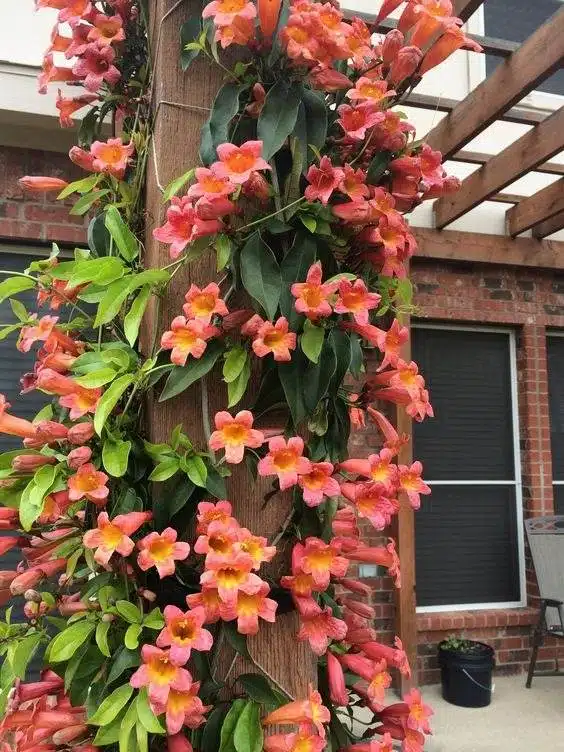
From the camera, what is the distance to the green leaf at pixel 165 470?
0.85 meters

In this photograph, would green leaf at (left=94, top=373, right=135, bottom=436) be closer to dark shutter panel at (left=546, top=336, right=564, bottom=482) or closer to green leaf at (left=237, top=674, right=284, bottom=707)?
green leaf at (left=237, top=674, right=284, bottom=707)

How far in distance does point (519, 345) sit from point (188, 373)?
3432mm

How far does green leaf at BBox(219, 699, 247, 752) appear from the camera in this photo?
2.71ft

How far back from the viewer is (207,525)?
2.68 ft

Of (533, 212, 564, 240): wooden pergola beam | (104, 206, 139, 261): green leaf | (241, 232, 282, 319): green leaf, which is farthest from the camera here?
(533, 212, 564, 240): wooden pergola beam

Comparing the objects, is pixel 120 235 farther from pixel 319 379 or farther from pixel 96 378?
pixel 319 379

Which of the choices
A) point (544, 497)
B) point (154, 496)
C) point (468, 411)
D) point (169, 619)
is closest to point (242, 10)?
point (154, 496)

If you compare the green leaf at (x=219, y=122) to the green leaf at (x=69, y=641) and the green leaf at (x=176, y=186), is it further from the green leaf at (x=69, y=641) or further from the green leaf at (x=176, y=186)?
the green leaf at (x=69, y=641)

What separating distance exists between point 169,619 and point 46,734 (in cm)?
29

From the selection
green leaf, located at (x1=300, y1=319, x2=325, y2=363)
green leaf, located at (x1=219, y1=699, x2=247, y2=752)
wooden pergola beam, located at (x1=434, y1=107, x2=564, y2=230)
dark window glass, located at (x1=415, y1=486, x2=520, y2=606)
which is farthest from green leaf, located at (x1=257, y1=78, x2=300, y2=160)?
dark window glass, located at (x1=415, y1=486, x2=520, y2=606)

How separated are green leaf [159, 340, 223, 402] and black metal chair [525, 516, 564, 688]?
3.10 m

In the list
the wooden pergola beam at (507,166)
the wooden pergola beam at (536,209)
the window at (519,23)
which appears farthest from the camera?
the window at (519,23)

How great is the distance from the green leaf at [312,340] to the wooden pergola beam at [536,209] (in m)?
2.91

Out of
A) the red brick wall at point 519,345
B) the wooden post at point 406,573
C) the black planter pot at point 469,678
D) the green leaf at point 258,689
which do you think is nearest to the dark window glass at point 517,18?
the red brick wall at point 519,345
